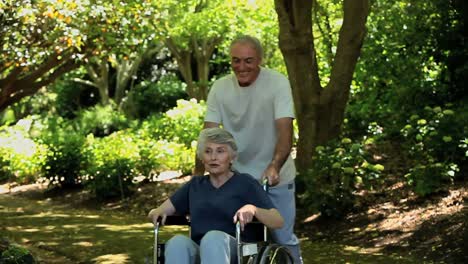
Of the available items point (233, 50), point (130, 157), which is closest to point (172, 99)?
point (130, 157)

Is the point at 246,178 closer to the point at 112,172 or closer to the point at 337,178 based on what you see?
the point at 337,178

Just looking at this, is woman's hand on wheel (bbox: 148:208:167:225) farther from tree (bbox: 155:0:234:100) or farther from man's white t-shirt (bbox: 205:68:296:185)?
tree (bbox: 155:0:234:100)

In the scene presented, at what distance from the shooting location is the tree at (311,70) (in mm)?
11352

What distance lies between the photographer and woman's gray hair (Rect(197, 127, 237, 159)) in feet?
16.7

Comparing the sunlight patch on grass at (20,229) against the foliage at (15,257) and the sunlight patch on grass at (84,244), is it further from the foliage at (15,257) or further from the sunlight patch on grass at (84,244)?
the foliage at (15,257)

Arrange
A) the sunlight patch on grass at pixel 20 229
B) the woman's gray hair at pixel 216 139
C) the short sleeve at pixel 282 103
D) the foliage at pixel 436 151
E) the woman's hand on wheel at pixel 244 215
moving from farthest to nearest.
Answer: the sunlight patch on grass at pixel 20 229 → the foliage at pixel 436 151 → the short sleeve at pixel 282 103 → the woman's gray hair at pixel 216 139 → the woman's hand on wheel at pixel 244 215

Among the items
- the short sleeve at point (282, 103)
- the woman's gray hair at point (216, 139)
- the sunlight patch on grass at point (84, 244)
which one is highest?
the short sleeve at point (282, 103)

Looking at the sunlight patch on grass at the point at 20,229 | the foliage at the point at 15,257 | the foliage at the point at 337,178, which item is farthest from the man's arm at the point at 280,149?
the sunlight patch on grass at the point at 20,229

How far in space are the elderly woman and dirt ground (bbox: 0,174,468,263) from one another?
364cm

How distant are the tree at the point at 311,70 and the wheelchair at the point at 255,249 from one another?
6.25 meters

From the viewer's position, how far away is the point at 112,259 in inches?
339

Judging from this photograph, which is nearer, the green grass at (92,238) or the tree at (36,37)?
the green grass at (92,238)

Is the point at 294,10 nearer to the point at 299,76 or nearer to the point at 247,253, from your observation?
the point at 299,76

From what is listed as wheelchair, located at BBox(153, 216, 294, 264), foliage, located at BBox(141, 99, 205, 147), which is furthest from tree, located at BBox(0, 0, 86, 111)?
wheelchair, located at BBox(153, 216, 294, 264)
